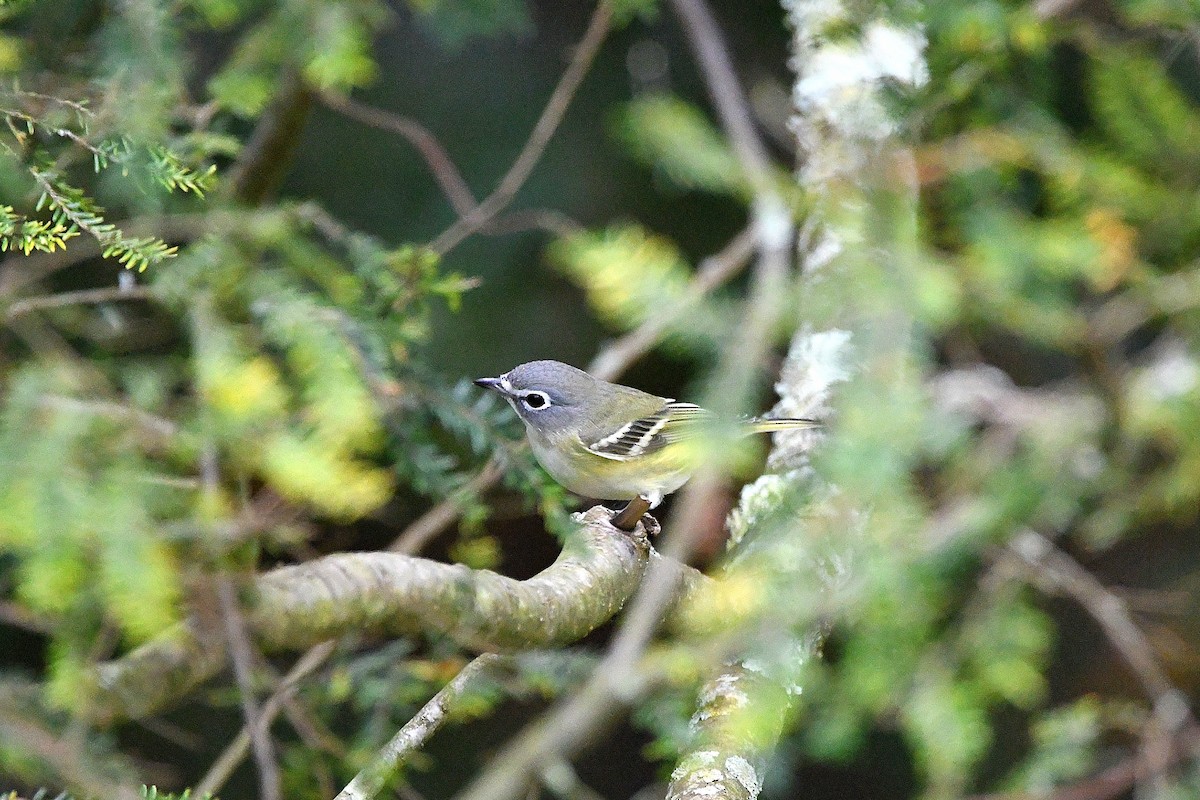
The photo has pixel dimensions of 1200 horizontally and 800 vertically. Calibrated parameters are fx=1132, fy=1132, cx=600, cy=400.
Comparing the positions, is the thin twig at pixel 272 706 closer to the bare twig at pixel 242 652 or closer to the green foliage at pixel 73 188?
the bare twig at pixel 242 652

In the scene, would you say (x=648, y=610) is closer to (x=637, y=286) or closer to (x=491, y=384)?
(x=637, y=286)

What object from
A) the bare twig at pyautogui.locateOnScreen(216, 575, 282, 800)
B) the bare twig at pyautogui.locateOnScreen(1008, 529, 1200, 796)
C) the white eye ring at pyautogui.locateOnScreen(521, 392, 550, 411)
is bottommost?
the bare twig at pyautogui.locateOnScreen(1008, 529, 1200, 796)

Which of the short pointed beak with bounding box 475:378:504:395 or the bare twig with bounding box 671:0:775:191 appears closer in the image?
the bare twig with bounding box 671:0:775:191

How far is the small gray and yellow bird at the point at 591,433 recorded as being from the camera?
250cm

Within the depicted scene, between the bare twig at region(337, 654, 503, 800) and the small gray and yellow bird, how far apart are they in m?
0.77

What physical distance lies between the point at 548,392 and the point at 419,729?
1051 millimetres

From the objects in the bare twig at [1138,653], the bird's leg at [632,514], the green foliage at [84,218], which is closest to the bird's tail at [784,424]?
the bird's leg at [632,514]

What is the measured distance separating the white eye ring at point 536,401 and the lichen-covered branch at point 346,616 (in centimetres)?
100

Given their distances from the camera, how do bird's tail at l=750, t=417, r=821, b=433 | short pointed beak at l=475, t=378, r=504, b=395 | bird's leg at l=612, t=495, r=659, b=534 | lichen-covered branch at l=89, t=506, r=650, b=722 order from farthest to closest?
short pointed beak at l=475, t=378, r=504, b=395 → bird's tail at l=750, t=417, r=821, b=433 → bird's leg at l=612, t=495, r=659, b=534 → lichen-covered branch at l=89, t=506, r=650, b=722

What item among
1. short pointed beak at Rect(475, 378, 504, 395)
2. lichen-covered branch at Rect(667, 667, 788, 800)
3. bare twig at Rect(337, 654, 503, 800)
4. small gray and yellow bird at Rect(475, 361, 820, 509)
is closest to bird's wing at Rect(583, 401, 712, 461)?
small gray and yellow bird at Rect(475, 361, 820, 509)

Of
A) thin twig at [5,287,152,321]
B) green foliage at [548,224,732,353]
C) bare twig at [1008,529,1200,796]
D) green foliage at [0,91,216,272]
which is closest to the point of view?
green foliage at [548,224,732,353]

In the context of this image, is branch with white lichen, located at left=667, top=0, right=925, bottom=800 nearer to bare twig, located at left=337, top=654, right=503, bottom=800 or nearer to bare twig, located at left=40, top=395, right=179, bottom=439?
bare twig, located at left=337, top=654, right=503, bottom=800

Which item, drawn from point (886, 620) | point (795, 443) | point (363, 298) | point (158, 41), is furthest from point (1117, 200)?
point (158, 41)

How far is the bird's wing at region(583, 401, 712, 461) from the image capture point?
8.38ft
